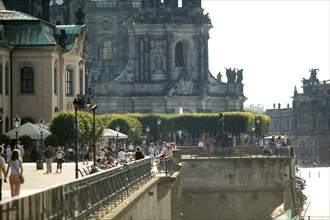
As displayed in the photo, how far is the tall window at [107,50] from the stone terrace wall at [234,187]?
74.0 meters

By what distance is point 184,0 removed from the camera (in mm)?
133125

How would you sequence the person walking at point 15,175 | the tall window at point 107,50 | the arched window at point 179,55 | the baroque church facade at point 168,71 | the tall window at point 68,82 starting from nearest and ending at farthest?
the person walking at point 15,175 < the tall window at point 68,82 < the baroque church facade at point 168,71 < the arched window at point 179,55 < the tall window at point 107,50

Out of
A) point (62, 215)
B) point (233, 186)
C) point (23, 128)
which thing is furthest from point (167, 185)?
point (233, 186)

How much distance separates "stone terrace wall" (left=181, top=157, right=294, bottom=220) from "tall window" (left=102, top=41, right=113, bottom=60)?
74.0m

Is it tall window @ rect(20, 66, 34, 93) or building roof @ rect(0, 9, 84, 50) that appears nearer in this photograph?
building roof @ rect(0, 9, 84, 50)

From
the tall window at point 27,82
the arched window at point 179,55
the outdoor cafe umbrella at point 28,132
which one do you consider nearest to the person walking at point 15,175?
the outdoor cafe umbrella at point 28,132

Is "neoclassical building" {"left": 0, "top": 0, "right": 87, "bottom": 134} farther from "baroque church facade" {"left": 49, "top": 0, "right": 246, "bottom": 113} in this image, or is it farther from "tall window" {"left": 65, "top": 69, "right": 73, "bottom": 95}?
"baroque church facade" {"left": 49, "top": 0, "right": 246, "bottom": 113}

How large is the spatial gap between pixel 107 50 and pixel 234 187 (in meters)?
Answer: 76.7

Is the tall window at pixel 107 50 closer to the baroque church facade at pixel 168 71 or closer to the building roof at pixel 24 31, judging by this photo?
the baroque church facade at pixel 168 71

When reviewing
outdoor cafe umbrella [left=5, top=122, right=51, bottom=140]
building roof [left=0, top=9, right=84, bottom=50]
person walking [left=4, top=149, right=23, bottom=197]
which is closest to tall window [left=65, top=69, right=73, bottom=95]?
building roof [left=0, top=9, right=84, bottom=50]

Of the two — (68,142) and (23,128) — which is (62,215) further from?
(68,142)

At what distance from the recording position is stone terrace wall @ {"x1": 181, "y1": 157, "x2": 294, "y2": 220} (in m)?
77.5

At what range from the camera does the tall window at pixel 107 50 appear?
15296 cm

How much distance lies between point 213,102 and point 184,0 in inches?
468
